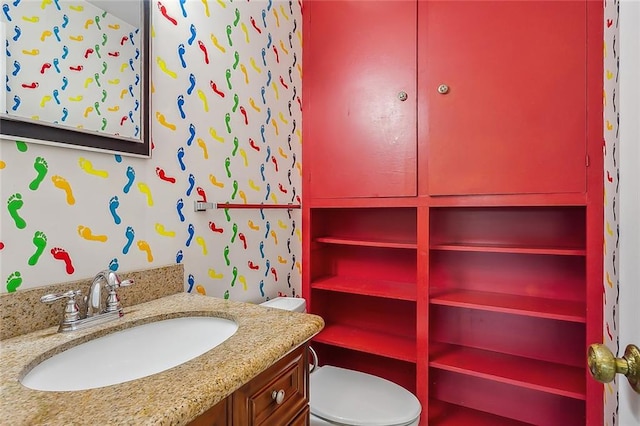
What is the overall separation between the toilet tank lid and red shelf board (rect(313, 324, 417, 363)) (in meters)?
0.20

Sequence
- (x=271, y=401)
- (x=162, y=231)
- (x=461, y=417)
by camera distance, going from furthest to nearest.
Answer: (x=461, y=417) → (x=162, y=231) → (x=271, y=401)

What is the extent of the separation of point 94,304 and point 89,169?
40cm

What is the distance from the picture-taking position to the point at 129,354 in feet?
2.74

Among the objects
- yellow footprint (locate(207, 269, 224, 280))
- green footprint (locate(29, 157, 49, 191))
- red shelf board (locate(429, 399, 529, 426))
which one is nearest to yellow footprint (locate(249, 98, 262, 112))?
yellow footprint (locate(207, 269, 224, 280))

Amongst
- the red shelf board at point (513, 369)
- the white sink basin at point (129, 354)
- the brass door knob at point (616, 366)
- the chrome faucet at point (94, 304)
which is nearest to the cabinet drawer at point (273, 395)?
the white sink basin at point (129, 354)

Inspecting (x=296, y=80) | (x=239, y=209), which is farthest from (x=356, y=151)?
(x=239, y=209)

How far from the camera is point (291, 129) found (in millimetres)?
1896

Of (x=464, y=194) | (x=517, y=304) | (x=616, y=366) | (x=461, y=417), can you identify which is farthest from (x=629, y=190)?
(x=461, y=417)

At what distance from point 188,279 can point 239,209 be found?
40 cm

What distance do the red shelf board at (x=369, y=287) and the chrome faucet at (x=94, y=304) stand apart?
1.15 metres

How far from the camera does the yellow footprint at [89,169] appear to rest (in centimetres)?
95

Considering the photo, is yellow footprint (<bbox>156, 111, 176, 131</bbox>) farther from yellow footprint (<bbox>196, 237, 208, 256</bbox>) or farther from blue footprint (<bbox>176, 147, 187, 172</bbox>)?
yellow footprint (<bbox>196, 237, 208, 256</bbox>)

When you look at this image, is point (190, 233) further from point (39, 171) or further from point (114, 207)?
point (39, 171)

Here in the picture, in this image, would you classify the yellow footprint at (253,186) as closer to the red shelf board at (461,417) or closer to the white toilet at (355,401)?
the white toilet at (355,401)
